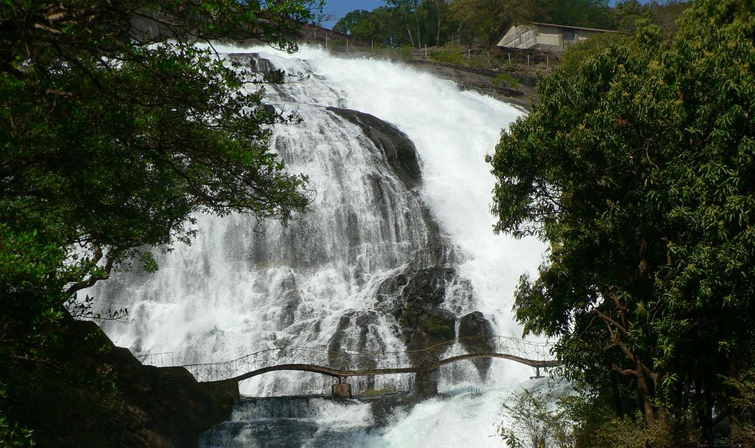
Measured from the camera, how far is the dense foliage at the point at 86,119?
22.5 ft

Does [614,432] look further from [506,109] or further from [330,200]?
[506,109]

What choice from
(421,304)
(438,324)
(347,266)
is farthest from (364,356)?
(347,266)

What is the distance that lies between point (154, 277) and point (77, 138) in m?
18.7

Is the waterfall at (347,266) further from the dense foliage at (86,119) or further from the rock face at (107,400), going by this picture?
the dense foliage at (86,119)

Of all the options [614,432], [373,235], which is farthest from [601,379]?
[373,235]

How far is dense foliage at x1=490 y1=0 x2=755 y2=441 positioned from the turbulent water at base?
4518 mm

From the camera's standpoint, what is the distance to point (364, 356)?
70.9ft

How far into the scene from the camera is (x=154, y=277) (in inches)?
1024

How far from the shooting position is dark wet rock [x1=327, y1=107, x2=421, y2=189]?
104ft

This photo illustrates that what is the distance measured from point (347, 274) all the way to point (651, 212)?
17340 mm

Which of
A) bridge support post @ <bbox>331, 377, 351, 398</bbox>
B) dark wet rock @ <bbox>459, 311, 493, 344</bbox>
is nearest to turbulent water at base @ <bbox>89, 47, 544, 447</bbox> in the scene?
dark wet rock @ <bbox>459, 311, 493, 344</bbox>

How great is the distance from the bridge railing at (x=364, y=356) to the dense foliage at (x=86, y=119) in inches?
450

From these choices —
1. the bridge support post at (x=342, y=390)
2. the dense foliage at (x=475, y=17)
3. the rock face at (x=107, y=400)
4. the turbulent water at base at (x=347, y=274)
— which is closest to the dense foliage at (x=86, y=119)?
the rock face at (x=107, y=400)

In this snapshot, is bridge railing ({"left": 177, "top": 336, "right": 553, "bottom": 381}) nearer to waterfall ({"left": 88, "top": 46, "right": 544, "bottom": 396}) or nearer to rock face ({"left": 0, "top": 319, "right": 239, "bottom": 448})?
waterfall ({"left": 88, "top": 46, "right": 544, "bottom": 396})
